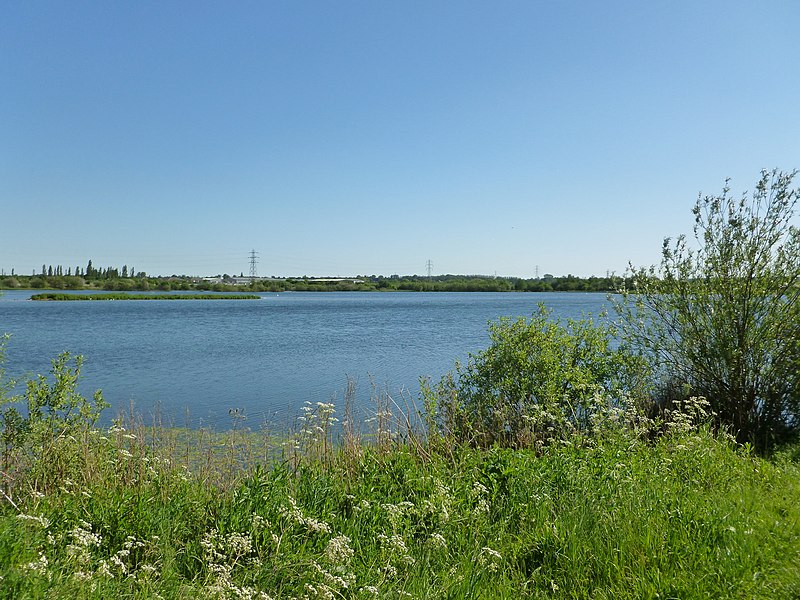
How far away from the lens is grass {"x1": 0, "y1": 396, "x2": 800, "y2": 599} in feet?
13.4

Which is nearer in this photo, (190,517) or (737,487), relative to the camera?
(190,517)

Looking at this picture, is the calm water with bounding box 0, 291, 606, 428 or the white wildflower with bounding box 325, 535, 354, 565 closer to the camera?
the white wildflower with bounding box 325, 535, 354, 565

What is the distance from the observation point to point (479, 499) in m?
5.64

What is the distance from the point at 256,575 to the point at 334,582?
2.06 ft

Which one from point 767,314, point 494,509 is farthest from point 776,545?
point 767,314

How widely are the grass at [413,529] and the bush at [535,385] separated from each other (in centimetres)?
208

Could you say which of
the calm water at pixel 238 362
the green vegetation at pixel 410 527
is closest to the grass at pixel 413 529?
the green vegetation at pixel 410 527

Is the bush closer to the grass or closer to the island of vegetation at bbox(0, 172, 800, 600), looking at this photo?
the island of vegetation at bbox(0, 172, 800, 600)

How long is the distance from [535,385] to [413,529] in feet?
16.5

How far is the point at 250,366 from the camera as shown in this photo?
23.9 metres

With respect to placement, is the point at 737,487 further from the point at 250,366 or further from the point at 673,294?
the point at 250,366

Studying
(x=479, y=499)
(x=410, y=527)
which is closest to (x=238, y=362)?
(x=479, y=499)

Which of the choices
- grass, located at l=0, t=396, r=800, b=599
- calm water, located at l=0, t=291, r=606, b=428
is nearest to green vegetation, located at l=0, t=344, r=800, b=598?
grass, located at l=0, t=396, r=800, b=599

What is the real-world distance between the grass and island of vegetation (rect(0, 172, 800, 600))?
2 cm
